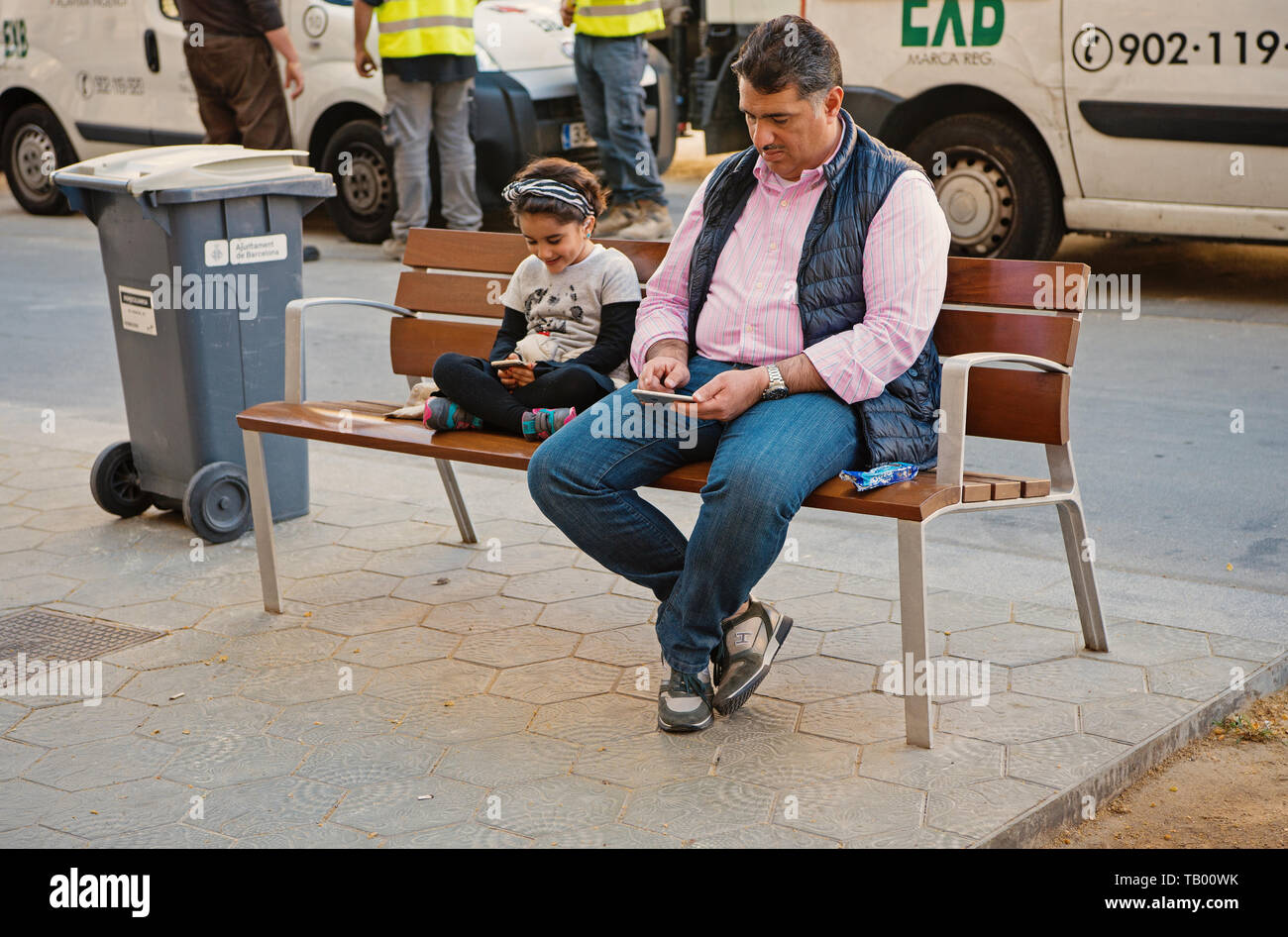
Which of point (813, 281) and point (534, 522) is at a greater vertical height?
point (813, 281)

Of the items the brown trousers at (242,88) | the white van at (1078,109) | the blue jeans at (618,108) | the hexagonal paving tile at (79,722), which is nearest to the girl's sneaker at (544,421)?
the hexagonal paving tile at (79,722)

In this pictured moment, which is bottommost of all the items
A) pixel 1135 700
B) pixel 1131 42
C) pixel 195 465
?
pixel 1135 700

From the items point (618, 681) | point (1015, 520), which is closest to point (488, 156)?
point (1015, 520)

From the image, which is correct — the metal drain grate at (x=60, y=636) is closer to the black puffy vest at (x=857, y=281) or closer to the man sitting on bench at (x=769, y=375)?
the man sitting on bench at (x=769, y=375)

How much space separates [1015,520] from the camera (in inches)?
189

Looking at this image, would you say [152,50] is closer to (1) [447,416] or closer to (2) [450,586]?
(2) [450,586]

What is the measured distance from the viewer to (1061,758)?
10.2ft

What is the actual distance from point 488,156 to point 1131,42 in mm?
4098

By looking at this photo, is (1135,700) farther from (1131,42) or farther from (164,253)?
(1131,42)

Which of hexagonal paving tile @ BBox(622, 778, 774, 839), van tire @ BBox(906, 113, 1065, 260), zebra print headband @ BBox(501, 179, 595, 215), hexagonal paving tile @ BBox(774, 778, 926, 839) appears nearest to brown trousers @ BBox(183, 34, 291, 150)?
van tire @ BBox(906, 113, 1065, 260)

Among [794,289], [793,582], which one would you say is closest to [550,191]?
[794,289]

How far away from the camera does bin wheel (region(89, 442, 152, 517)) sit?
4.77m

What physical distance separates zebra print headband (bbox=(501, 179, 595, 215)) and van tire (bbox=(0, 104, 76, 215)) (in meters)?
9.05

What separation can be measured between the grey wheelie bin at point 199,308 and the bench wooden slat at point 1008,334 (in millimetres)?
2075
